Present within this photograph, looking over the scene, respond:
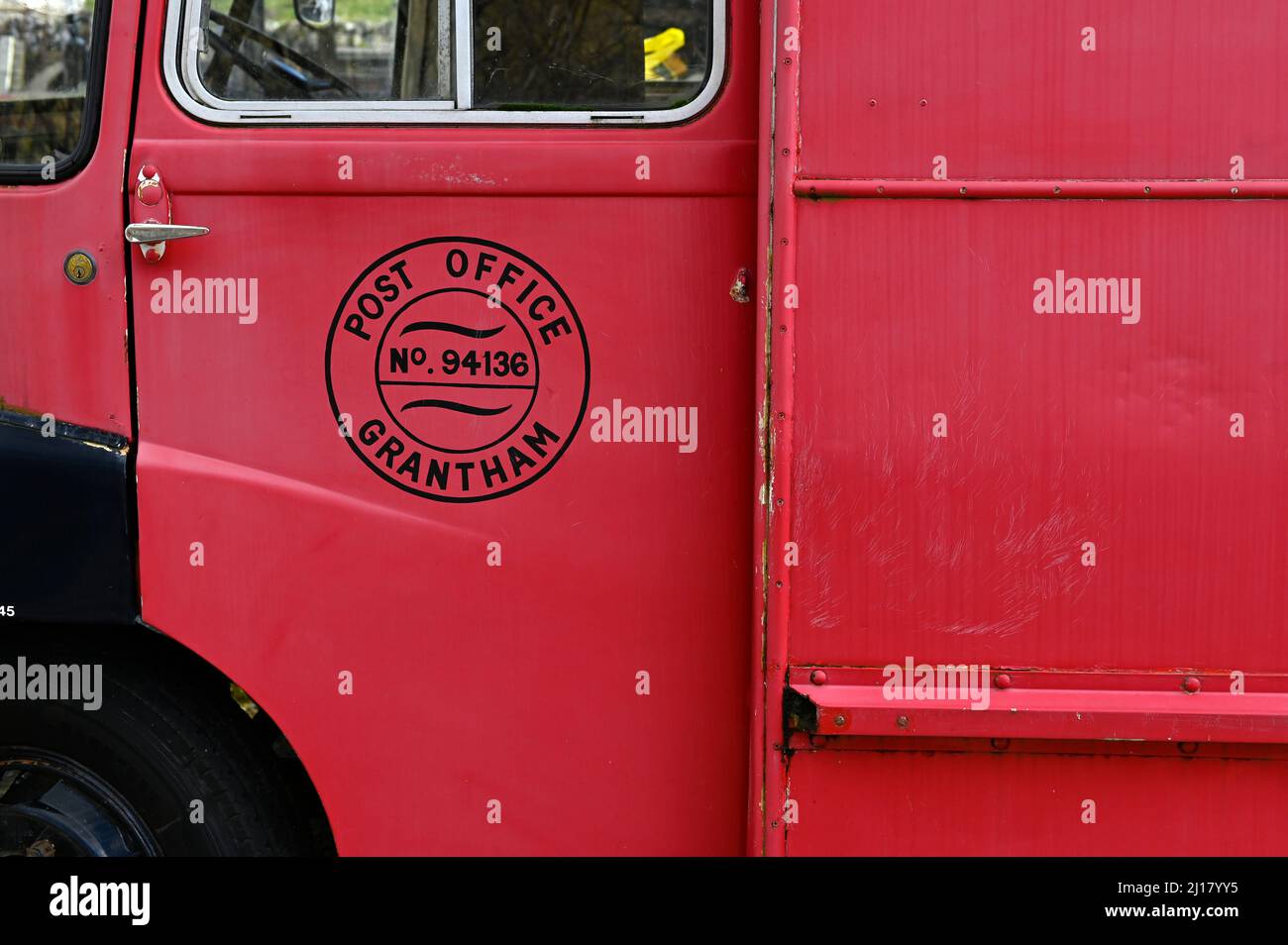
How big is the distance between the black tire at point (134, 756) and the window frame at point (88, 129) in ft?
2.69

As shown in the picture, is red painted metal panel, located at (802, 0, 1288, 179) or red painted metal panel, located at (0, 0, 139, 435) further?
red painted metal panel, located at (0, 0, 139, 435)

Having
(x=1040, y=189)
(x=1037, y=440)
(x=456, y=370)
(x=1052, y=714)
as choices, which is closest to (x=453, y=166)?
(x=456, y=370)

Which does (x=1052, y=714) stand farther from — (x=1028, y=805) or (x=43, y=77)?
(x=43, y=77)

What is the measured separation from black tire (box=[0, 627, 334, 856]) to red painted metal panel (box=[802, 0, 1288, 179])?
1.49 m

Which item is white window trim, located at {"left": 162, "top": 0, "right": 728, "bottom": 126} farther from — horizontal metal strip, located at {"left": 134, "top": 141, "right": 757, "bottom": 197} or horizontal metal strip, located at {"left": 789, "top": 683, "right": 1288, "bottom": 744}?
horizontal metal strip, located at {"left": 789, "top": 683, "right": 1288, "bottom": 744}

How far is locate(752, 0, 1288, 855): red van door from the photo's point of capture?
1621 mm

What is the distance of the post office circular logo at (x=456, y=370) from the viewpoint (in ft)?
5.76

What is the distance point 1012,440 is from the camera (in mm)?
1658

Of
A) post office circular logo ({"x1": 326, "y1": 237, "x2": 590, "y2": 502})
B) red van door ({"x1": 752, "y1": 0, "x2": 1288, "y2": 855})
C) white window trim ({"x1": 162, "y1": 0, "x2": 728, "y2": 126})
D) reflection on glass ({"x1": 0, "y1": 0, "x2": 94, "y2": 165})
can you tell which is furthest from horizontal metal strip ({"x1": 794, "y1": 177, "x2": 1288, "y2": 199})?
reflection on glass ({"x1": 0, "y1": 0, "x2": 94, "y2": 165})

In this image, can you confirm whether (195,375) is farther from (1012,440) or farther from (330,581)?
(1012,440)

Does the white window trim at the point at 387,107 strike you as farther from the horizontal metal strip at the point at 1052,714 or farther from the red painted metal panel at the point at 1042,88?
the horizontal metal strip at the point at 1052,714

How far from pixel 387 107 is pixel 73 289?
0.63m
